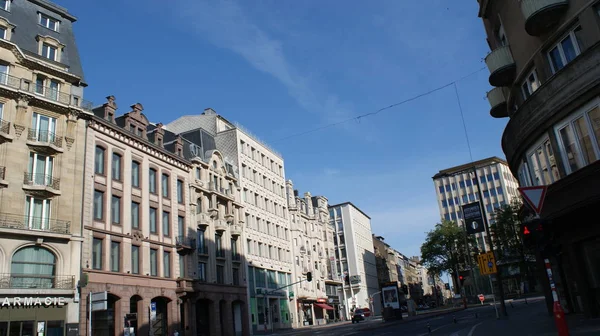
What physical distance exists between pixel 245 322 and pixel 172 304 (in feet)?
45.0

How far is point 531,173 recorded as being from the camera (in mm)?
21375

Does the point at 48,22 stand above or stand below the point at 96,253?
above

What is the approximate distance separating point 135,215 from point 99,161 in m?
5.11

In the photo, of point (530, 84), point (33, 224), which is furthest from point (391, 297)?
point (530, 84)

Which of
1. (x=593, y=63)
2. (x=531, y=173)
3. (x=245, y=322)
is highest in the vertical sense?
(x=593, y=63)

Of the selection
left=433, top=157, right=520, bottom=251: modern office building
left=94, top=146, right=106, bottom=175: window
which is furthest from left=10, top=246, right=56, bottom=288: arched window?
left=433, top=157, right=520, bottom=251: modern office building

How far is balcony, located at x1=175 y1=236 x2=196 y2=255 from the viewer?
137ft

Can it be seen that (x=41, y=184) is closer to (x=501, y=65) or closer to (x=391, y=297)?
(x=501, y=65)

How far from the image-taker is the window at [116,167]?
37.2 m

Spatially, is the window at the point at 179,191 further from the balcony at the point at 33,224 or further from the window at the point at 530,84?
the window at the point at 530,84

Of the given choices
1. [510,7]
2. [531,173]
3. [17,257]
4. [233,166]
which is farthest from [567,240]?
[233,166]

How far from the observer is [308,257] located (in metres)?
74.9

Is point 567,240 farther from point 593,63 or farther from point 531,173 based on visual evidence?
point 593,63

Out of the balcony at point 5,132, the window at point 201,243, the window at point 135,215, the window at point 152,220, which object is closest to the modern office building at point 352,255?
the window at point 201,243
